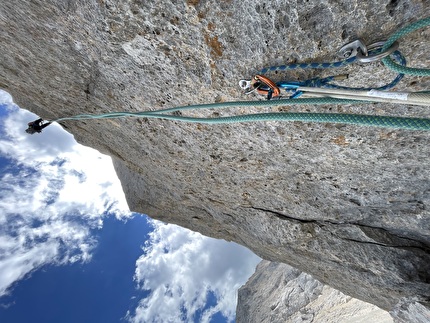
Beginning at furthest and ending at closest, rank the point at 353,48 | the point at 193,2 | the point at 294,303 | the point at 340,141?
1. the point at 294,303
2. the point at 340,141
3. the point at 193,2
4. the point at 353,48

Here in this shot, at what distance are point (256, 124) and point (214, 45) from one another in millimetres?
1186

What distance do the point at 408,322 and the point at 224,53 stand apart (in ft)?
16.9

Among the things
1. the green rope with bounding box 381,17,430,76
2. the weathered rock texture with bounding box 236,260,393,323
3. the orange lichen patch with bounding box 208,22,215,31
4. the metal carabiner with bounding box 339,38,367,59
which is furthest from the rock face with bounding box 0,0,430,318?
the weathered rock texture with bounding box 236,260,393,323

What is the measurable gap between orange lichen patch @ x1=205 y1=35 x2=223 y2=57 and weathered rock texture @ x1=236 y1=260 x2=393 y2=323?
18629 mm

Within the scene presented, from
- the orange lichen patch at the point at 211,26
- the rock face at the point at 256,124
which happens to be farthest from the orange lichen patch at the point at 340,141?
the orange lichen patch at the point at 211,26

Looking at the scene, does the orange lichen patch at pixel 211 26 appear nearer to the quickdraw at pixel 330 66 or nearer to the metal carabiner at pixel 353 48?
the quickdraw at pixel 330 66

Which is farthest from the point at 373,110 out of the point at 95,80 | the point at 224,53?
the point at 95,80

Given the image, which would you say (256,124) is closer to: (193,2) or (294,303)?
(193,2)

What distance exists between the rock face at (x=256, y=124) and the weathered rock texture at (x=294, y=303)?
565 inches

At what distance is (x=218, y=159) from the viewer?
16.4ft

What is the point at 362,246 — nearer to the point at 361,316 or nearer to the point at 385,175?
the point at 385,175

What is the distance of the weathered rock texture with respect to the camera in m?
19.1

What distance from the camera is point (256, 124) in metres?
3.95

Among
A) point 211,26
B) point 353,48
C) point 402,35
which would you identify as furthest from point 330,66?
point 211,26
